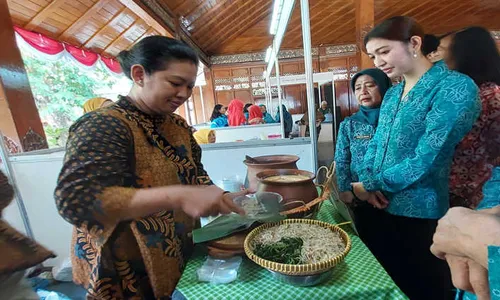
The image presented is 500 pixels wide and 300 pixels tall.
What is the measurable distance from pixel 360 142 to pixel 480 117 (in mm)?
464

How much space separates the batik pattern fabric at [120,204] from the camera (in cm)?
57

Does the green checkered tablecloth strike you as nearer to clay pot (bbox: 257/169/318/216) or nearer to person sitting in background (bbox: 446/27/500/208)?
clay pot (bbox: 257/169/318/216)

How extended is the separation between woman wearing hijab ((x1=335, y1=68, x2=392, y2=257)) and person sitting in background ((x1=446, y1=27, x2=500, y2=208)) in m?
0.32

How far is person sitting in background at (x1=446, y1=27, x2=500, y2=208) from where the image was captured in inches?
41.2

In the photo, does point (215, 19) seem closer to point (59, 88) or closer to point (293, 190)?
point (59, 88)

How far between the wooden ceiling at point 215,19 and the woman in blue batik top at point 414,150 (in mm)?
1408

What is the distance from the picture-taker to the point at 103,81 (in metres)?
5.06

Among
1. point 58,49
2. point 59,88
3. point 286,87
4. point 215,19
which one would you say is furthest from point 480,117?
point 286,87

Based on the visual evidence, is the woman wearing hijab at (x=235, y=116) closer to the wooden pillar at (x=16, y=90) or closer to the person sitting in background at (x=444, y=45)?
the wooden pillar at (x=16, y=90)

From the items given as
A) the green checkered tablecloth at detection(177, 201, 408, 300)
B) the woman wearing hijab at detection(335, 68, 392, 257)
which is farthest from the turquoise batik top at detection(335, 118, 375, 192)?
the green checkered tablecloth at detection(177, 201, 408, 300)

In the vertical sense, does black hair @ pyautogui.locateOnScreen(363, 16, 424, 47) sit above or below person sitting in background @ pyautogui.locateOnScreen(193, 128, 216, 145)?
above

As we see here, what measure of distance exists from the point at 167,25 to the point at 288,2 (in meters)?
3.50

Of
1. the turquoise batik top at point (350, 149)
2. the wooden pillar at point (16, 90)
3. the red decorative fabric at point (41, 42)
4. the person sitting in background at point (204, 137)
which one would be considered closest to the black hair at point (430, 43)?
the turquoise batik top at point (350, 149)

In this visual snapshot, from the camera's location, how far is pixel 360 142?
1.24 meters
